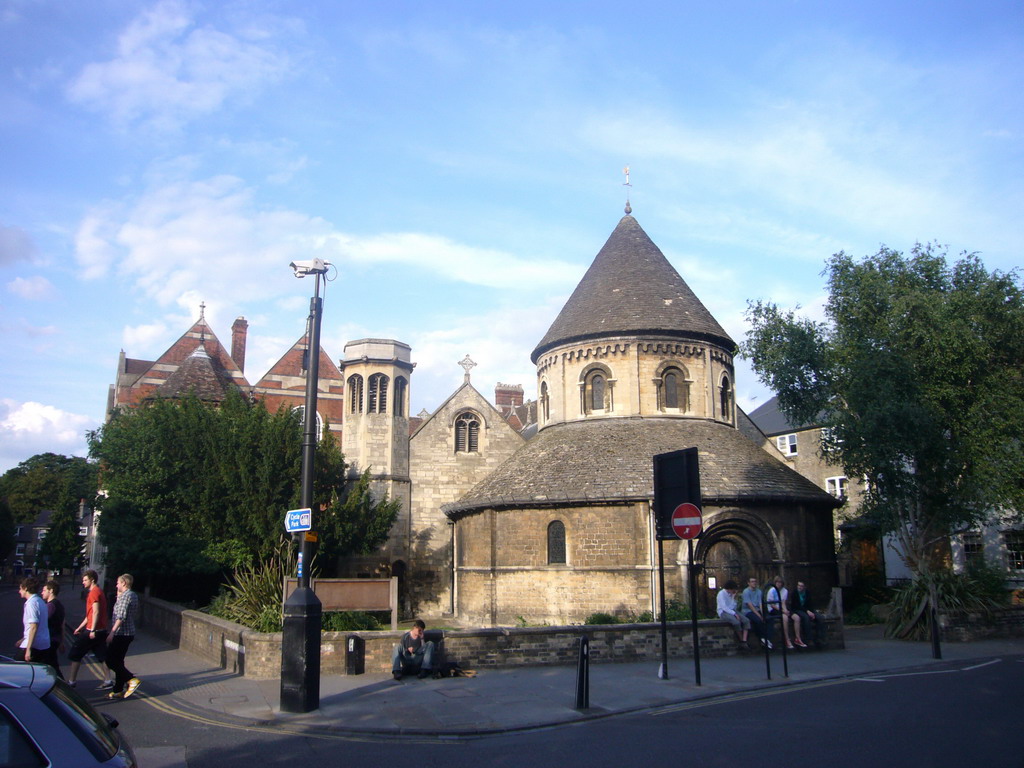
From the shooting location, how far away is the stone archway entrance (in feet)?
69.3

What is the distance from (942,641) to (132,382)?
1411 inches

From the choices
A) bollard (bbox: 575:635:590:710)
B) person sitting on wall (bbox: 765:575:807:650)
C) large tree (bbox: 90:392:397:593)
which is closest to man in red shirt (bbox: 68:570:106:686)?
bollard (bbox: 575:635:590:710)

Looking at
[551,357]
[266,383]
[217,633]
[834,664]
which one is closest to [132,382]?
[266,383]

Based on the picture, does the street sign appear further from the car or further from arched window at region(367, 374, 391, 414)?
arched window at region(367, 374, 391, 414)

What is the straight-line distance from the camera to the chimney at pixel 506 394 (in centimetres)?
5106

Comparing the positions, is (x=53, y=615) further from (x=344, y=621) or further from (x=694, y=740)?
(x=694, y=740)

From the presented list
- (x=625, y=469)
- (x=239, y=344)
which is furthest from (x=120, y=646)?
(x=239, y=344)

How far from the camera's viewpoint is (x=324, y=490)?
2347 centimetres

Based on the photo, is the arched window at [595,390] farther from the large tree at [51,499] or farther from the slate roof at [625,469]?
the large tree at [51,499]

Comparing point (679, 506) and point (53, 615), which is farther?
point (679, 506)

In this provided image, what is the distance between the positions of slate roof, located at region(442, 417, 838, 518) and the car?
58.2 ft

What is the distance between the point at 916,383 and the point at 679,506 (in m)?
10.6

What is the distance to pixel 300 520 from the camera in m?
11.1

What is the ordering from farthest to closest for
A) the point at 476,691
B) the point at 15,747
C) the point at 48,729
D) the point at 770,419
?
the point at 770,419 → the point at 476,691 → the point at 48,729 → the point at 15,747
